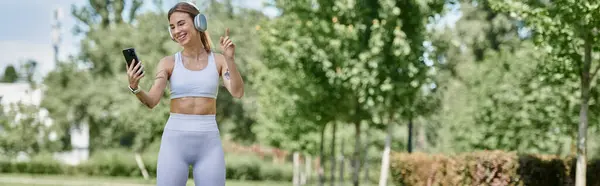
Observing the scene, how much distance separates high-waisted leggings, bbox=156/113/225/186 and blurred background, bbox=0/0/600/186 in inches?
349

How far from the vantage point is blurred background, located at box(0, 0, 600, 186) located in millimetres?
16938

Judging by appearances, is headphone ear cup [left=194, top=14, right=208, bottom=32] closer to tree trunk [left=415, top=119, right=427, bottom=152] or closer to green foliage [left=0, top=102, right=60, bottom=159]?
green foliage [left=0, top=102, right=60, bottom=159]

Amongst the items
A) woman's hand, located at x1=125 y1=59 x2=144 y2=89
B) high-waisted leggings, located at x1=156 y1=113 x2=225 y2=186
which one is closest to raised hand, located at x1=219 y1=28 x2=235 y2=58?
high-waisted leggings, located at x1=156 y1=113 x2=225 y2=186

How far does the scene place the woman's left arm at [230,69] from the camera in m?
6.24

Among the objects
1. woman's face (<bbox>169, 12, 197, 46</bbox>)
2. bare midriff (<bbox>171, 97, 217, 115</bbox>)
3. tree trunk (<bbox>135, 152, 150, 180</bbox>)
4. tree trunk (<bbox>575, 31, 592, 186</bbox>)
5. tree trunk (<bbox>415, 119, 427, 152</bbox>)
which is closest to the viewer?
bare midriff (<bbox>171, 97, 217, 115</bbox>)

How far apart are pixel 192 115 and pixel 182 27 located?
2.19ft

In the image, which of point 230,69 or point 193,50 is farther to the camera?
point 193,50

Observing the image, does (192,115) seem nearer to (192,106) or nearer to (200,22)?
(192,106)

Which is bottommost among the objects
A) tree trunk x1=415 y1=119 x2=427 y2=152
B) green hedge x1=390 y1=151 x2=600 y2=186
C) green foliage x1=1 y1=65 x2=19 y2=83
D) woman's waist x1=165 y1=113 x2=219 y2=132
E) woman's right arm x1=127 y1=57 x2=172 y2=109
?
tree trunk x1=415 y1=119 x2=427 y2=152

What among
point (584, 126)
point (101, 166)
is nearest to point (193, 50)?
point (584, 126)

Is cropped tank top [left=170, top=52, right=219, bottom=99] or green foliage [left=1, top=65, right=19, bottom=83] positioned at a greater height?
green foliage [left=1, top=65, right=19, bottom=83]

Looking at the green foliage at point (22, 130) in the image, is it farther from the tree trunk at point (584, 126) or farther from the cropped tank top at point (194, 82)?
the cropped tank top at point (194, 82)

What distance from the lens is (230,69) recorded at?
6.35 metres

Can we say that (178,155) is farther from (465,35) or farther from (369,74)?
(465,35)
